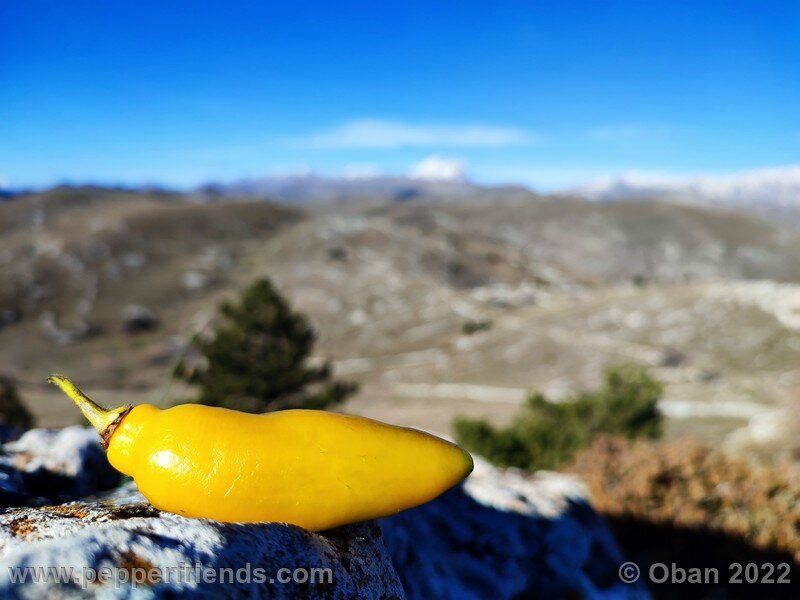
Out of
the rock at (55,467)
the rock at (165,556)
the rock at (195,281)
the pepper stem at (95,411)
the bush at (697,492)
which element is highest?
the pepper stem at (95,411)

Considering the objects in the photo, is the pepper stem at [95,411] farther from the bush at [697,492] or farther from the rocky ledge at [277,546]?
the bush at [697,492]

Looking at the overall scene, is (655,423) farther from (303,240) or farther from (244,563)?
(303,240)

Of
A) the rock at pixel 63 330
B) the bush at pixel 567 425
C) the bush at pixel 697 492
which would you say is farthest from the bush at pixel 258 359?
the rock at pixel 63 330

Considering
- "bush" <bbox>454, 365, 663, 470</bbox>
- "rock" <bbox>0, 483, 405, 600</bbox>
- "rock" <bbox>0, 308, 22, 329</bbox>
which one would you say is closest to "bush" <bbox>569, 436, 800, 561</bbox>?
"bush" <bbox>454, 365, 663, 470</bbox>

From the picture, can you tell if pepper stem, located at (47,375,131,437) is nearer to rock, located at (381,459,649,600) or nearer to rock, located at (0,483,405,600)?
rock, located at (0,483,405,600)

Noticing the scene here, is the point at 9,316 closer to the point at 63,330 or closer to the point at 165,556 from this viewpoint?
the point at 63,330

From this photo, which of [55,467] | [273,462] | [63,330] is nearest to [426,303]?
[63,330]
